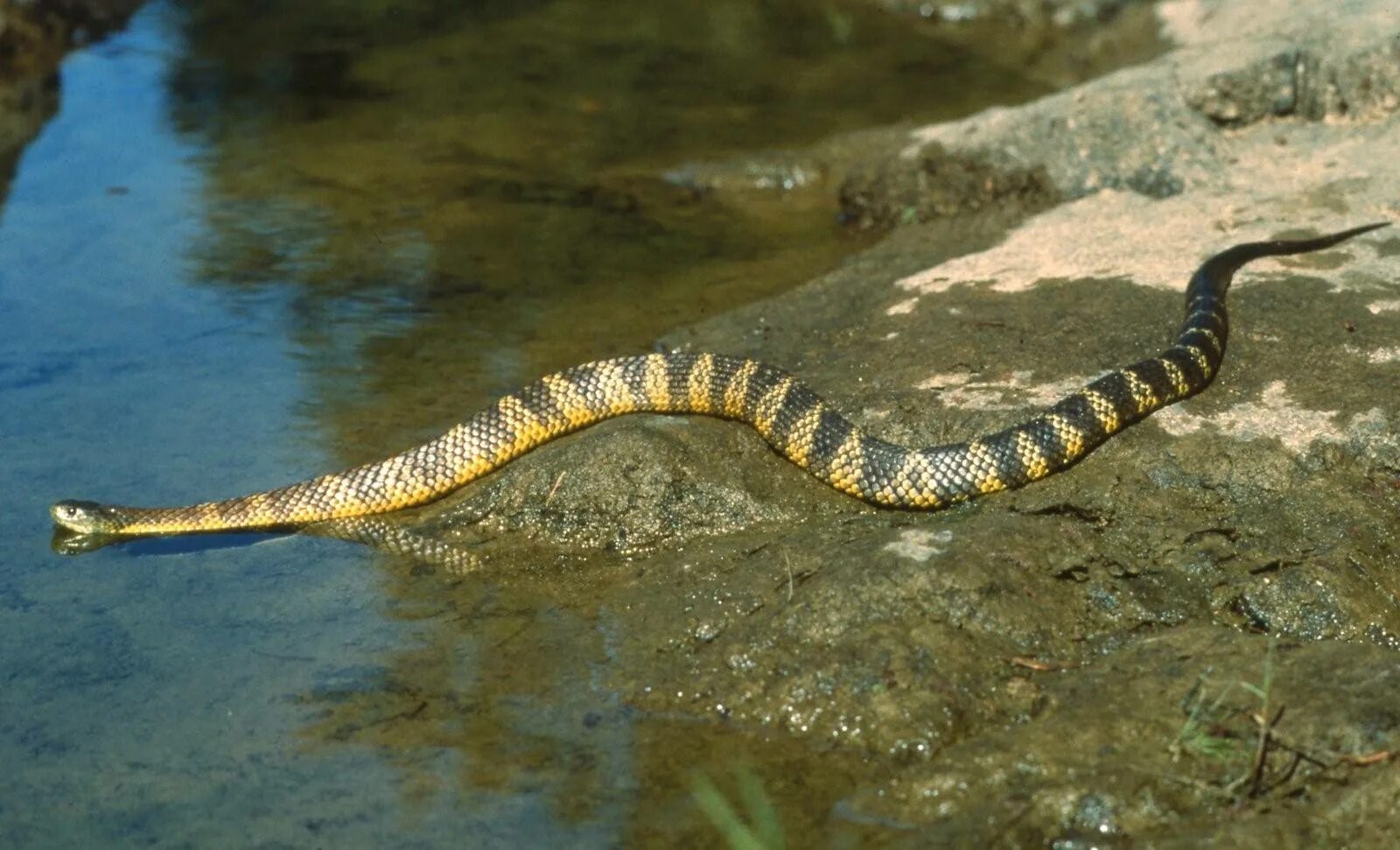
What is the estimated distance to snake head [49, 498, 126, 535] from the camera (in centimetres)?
887

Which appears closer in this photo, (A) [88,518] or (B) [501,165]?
(A) [88,518]

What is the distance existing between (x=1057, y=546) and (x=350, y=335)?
6.08 meters

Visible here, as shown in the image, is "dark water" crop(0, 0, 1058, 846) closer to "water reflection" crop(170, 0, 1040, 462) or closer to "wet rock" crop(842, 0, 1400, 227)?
"water reflection" crop(170, 0, 1040, 462)

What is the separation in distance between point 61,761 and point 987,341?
220 inches

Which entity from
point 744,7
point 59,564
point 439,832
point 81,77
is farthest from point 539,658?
point 744,7

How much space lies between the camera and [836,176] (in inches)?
583

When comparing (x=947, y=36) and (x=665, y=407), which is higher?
(x=947, y=36)

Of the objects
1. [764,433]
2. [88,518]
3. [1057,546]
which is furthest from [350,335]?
[1057,546]

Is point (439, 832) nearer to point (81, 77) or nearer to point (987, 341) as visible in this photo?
point (987, 341)

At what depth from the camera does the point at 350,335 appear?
37.8 feet

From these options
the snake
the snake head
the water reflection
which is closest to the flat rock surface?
the snake

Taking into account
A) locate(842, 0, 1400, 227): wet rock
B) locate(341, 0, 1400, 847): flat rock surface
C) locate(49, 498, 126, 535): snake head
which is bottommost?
locate(49, 498, 126, 535): snake head

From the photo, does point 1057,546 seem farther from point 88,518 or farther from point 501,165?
point 501,165

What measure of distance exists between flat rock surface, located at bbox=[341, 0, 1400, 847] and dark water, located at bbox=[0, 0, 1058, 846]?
433 mm
